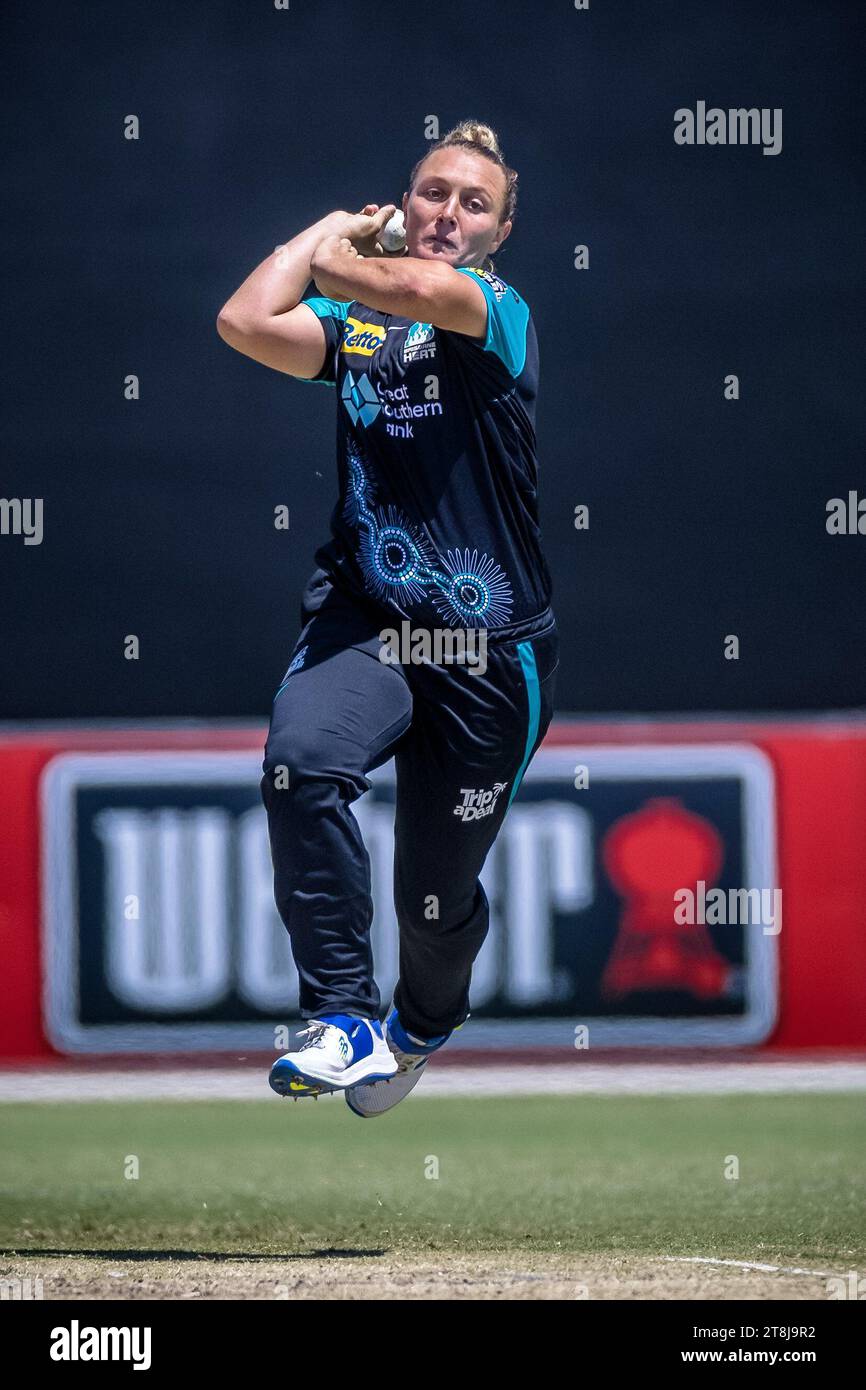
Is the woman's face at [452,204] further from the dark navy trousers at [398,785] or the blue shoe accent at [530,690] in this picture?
the blue shoe accent at [530,690]

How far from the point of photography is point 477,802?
4.61 metres

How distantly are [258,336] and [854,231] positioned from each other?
6879mm

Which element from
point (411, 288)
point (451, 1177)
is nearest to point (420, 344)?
point (411, 288)

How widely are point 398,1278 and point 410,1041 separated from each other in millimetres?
652

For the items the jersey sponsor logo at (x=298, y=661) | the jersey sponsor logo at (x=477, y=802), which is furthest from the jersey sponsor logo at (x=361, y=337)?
the jersey sponsor logo at (x=477, y=802)

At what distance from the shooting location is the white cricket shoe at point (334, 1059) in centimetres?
404

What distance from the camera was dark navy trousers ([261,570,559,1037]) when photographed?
423 cm

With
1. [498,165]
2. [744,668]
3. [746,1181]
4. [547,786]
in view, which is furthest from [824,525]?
[498,165]

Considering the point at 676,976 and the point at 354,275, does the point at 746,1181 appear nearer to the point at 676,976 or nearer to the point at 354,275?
the point at 676,976

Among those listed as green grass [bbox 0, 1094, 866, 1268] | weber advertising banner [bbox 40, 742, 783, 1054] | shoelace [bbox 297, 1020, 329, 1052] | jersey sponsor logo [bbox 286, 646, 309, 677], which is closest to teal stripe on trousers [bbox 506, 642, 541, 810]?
jersey sponsor logo [bbox 286, 646, 309, 677]

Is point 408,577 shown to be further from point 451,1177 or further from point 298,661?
point 451,1177

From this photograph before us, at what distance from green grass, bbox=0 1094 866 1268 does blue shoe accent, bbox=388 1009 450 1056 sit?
577 millimetres

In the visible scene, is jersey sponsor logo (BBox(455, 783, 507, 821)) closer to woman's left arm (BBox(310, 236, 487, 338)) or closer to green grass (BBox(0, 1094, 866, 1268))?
woman's left arm (BBox(310, 236, 487, 338))

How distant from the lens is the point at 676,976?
8.16 metres
